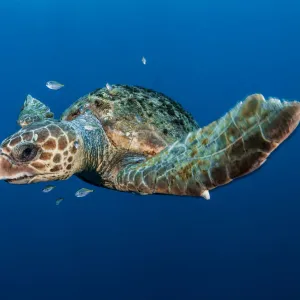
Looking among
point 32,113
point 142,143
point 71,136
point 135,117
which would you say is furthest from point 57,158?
point 32,113

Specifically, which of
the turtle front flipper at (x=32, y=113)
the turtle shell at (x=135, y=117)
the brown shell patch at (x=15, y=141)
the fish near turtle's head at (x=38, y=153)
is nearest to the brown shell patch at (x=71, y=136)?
the fish near turtle's head at (x=38, y=153)

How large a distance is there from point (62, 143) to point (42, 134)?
0.19 metres

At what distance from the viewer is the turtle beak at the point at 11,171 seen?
2938 millimetres

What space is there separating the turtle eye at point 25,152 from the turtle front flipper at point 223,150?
0.90 meters

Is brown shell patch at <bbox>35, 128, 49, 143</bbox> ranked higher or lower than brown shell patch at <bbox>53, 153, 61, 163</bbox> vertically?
higher

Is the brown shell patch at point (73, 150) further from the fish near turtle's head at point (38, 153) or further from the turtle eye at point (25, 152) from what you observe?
the turtle eye at point (25, 152)

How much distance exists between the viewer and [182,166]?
2.56 metres

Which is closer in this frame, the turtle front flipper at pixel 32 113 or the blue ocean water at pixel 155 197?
the turtle front flipper at pixel 32 113

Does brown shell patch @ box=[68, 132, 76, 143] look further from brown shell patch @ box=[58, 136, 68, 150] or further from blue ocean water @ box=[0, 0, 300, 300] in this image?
blue ocean water @ box=[0, 0, 300, 300]

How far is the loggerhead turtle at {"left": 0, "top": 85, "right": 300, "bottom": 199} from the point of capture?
1981 millimetres

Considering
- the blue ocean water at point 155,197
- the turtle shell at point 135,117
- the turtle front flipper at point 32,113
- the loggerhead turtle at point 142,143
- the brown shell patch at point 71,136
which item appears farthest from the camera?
the blue ocean water at point 155,197

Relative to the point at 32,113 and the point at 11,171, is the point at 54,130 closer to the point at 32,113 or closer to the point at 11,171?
the point at 11,171

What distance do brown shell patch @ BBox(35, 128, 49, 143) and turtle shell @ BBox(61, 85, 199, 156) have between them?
1.13 m

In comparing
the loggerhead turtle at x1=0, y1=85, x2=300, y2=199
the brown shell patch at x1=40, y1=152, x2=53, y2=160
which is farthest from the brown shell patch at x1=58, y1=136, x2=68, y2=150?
the brown shell patch at x1=40, y1=152, x2=53, y2=160
